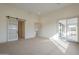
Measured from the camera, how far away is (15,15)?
316 inches

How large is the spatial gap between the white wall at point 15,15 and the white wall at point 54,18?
1.13m

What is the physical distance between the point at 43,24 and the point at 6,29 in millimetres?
4827

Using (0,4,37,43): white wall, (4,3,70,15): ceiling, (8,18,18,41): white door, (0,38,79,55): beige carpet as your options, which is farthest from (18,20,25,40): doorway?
(0,38,79,55): beige carpet

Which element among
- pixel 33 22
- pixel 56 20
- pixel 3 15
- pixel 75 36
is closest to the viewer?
pixel 3 15

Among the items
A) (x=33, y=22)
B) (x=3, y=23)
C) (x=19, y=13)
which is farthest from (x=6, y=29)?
(x=33, y=22)

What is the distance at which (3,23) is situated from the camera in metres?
6.91

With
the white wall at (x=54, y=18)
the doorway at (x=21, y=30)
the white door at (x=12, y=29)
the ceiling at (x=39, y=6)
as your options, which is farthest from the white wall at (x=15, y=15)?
the white wall at (x=54, y=18)

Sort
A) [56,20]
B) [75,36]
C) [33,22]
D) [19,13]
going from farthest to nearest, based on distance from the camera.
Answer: [33,22] < [56,20] < [19,13] < [75,36]

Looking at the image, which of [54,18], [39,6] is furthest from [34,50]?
[54,18]

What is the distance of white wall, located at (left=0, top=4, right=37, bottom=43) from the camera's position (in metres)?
6.79

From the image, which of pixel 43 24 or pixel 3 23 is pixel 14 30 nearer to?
pixel 3 23

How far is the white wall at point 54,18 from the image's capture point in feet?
25.2

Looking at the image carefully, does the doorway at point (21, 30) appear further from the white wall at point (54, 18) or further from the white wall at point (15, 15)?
the white wall at point (54, 18)

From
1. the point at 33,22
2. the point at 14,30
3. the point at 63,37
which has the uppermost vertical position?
the point at 33,22
